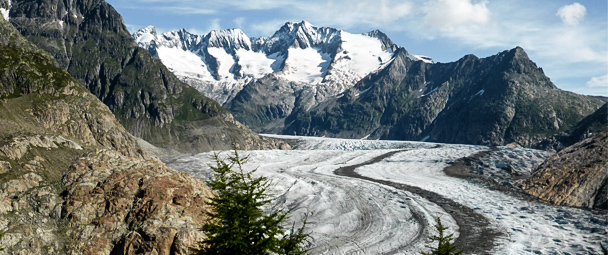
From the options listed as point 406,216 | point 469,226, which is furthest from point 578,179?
point 406,216

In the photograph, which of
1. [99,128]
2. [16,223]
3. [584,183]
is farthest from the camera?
[99,128]

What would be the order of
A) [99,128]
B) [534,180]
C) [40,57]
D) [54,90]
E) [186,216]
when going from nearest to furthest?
[186,216] → [534,180] → [54,90] → [99,128] → [40,57]

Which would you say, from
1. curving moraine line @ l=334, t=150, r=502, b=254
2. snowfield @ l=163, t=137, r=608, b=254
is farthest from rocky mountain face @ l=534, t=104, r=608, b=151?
curving moraine line @ l=334, t=150, r=502, b=254

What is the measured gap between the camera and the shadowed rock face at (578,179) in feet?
112

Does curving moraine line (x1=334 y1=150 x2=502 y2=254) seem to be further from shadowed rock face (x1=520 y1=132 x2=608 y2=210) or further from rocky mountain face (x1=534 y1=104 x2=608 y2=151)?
rocky mountain face (x1=534 y1=104 x2=608 y2=151)

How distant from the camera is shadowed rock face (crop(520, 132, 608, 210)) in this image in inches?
1348

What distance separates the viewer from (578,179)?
35.6m

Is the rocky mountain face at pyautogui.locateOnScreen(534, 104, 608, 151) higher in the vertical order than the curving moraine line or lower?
higher

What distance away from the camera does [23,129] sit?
30219mm

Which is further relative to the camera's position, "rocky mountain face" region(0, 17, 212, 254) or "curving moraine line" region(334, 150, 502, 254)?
"curving moraine line" region(334, 150, 502, 254)

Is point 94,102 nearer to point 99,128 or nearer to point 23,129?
point 99,128

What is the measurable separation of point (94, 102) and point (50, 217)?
79273 millimetres

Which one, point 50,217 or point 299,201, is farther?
point 299,201

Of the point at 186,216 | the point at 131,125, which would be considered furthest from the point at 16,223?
the point at 131,125
